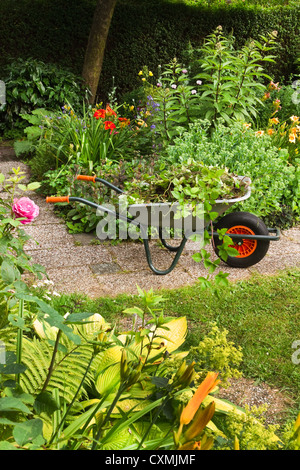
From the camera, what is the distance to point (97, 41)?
6.90 metres

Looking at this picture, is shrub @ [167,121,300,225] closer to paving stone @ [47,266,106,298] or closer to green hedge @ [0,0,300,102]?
paving stone @ [47,266,106,298]

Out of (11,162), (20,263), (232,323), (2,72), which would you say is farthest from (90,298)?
(2,72)

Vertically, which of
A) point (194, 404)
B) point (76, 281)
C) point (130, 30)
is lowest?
point (76, 281)

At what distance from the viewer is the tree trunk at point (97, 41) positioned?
6723 millimetres

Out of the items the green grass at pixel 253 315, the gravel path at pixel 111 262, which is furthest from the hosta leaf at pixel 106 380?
the gravel path at pixel 111 262

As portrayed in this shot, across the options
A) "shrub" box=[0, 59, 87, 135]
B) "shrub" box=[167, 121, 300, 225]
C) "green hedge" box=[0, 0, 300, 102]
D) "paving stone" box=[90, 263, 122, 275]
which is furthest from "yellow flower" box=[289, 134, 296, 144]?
"green hedge" box=[0, 0, 300, 102]

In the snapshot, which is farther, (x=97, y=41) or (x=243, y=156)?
(x=97, y=41)

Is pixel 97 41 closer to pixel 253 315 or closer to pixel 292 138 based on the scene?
pixel 292 138

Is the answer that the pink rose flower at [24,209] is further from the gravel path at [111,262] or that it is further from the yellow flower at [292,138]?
the yellow flower at [292,138]

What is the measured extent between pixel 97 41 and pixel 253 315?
5497 mm

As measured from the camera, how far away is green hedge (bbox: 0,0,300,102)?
24.9 ft

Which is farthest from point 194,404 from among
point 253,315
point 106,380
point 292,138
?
point 292,138

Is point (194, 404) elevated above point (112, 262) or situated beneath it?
elevated above

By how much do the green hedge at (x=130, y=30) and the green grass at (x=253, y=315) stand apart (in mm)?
6002
